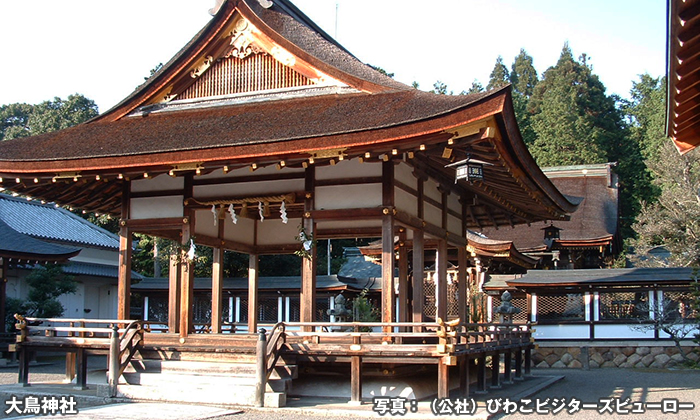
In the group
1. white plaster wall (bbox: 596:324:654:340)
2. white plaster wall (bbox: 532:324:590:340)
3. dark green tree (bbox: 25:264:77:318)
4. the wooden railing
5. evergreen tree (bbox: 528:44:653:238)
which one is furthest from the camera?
evergreen tree (bbox: 528:44:653:238)

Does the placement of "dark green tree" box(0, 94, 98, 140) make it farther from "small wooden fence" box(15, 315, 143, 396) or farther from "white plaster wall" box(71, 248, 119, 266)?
"small wooden fence" box(15, 315, 143, 396)

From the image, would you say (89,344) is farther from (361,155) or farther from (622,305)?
(622,305)

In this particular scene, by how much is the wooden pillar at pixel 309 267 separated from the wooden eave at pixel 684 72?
6.70m

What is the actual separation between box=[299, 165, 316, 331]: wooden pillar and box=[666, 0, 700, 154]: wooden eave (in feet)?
22.0

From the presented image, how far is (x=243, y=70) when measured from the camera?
51.4 feet

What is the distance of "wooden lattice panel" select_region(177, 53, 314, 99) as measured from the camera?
15273 millimetres

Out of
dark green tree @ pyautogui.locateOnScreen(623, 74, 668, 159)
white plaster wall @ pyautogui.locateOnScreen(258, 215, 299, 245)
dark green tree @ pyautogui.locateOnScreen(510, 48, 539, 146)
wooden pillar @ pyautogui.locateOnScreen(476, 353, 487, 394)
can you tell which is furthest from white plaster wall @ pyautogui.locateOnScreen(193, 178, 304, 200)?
dark green tree @ pyautogui.locateOnScreen(510, 48, 539, 146)

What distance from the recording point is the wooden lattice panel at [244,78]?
50.1 feet

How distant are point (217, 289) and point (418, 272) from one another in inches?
164

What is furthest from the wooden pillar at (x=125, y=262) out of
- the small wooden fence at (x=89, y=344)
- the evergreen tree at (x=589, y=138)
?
the evergreen tree at (x=589, y=138)

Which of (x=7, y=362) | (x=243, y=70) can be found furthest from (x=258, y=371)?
(x=7, y=362)

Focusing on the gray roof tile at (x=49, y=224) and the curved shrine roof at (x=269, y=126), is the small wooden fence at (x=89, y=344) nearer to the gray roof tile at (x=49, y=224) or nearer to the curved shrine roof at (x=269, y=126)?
the curved shrine roof at (x=269, y=126)

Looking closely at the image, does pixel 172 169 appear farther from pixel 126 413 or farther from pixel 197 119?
pixel 126 413

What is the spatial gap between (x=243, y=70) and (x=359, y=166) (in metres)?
4.32
